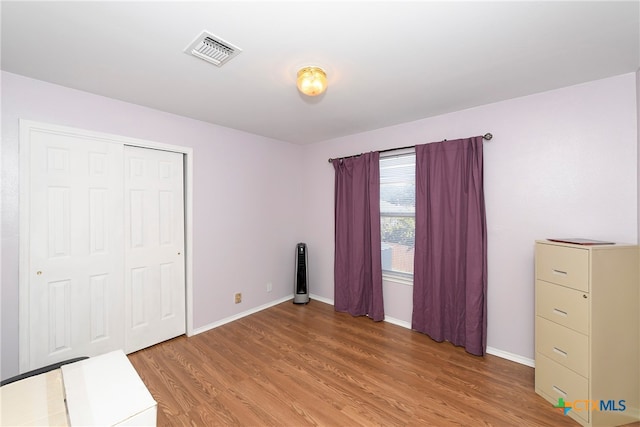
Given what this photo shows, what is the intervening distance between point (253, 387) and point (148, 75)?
2553 millimetres

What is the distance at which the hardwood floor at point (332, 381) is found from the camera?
1778 mm

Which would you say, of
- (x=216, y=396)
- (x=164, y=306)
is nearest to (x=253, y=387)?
(x=216, y=396)

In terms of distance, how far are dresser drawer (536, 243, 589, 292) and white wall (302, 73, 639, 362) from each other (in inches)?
16.1

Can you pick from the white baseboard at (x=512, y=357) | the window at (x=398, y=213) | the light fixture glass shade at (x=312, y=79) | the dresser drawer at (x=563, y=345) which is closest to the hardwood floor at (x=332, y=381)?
the white baseboard at (x=512, y=357)

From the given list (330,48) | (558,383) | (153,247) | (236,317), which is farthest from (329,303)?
(330,48)

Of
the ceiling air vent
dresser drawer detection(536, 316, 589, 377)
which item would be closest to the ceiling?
the ceiling air vent

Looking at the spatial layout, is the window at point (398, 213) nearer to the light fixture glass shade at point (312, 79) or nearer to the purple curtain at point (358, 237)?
the purple curtain at point (358, 237)

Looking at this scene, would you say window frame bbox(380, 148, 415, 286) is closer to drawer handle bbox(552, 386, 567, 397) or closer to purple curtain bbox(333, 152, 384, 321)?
purple curtain bbox(333, 152, 384, 321)

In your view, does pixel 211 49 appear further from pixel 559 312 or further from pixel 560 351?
pixel 560 351

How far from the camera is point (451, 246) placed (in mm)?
2760

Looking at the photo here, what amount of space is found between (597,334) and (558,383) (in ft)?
1.49

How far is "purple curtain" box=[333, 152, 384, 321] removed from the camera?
3.30 meters

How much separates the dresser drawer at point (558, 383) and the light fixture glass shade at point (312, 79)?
2.58 m

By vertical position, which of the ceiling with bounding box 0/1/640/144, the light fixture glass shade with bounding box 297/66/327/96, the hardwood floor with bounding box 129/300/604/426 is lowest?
the hardwood floor with bounding box 129/300/604/426
